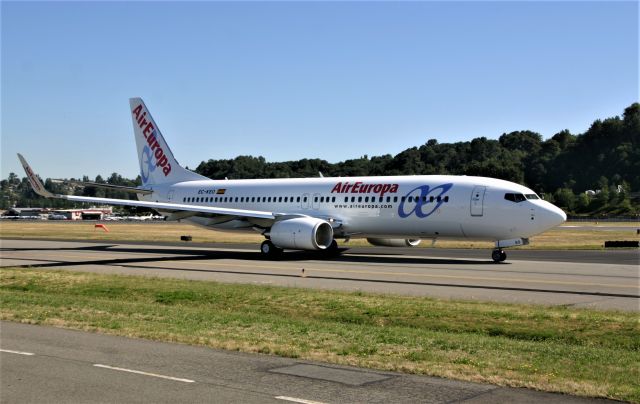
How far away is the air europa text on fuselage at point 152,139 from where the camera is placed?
4844cm

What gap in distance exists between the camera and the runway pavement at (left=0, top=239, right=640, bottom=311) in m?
21.0

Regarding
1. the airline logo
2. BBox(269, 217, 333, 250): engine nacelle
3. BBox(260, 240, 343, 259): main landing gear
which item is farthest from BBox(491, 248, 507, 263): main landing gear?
BBox(260, 240, 343, 259): main landing gear

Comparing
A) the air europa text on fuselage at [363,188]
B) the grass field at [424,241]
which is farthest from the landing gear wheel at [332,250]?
the grass field at [424,241]

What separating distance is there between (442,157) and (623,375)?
173282 millimetres

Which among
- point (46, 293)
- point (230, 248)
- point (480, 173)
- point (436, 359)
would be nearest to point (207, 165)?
point (480, 173)

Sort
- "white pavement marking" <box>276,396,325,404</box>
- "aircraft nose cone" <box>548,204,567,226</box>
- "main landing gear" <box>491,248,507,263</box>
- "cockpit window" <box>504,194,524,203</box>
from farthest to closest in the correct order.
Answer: "cockpit window" <box>504,194,524,203</box>, "aircraft nose cone" <box>548,204,567,226</box>, "main landing gear" <box>491,248,507,263</box>, "white pavement marking" <box>276,396,325,404</box>

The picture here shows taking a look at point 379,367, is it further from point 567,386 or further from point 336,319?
point 336,319

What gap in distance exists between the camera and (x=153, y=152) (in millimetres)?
48531

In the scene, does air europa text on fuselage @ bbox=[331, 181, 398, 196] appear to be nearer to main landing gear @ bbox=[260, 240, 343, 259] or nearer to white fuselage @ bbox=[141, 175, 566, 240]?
white fuselage @ bbox=[141, 175, 566, 240]

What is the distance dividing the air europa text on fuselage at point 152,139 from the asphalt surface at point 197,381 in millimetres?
36517

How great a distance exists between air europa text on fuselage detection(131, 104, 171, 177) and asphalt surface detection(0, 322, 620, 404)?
36517 millimetres

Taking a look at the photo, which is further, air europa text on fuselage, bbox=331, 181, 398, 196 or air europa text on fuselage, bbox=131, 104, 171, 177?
air europa text on fuselage, bbox=131, 104, 171, 177

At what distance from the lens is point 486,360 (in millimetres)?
11508

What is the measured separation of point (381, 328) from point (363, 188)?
22774mm
